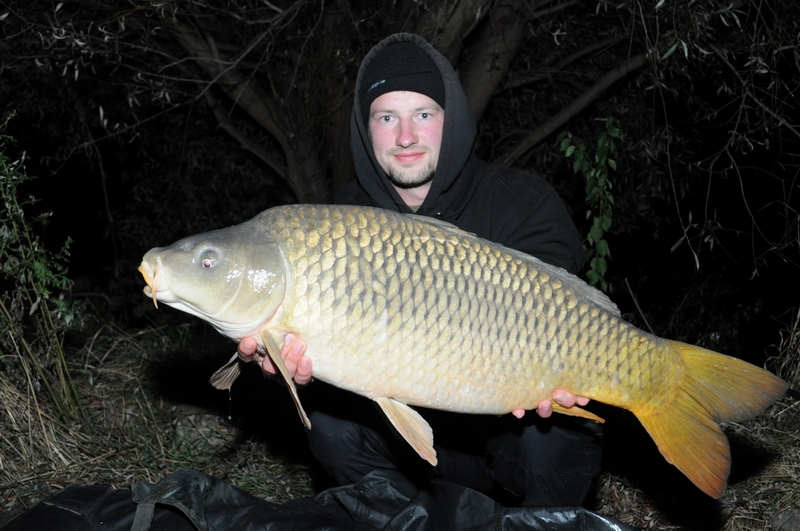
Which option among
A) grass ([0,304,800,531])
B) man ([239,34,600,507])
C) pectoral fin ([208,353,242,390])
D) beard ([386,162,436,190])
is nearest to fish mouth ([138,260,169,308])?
pectoral fin ([208,353,242,390])

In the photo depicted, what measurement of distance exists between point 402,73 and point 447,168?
1.01ft

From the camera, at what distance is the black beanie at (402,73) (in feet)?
7.16

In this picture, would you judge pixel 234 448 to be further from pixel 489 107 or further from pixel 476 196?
pixel 489 107

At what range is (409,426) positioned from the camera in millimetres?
1609

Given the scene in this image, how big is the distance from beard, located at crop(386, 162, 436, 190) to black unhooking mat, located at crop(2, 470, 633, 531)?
0.81 meters

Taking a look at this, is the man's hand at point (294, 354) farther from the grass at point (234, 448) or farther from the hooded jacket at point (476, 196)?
the grass at point (234, 448)

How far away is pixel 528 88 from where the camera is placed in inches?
153

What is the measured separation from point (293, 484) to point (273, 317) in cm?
108

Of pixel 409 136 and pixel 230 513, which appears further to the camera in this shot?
pixel 409 136

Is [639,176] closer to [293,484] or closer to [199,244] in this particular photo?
[293,484]

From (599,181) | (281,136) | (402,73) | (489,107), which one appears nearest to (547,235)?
(402,73)

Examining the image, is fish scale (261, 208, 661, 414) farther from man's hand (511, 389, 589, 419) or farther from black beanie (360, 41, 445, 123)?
black beanie (360, 41, 445, 123)

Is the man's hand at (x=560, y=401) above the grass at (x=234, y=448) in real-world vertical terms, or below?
Result: above

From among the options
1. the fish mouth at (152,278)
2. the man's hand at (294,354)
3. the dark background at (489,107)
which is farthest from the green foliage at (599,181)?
the fish mouth at (152,278)
